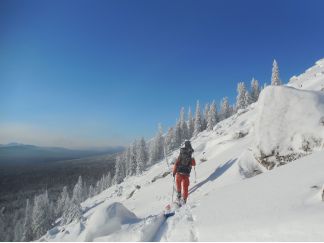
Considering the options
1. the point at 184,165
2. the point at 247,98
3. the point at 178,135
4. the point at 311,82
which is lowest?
the point at 184,165

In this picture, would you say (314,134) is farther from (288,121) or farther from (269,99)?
(269,99)

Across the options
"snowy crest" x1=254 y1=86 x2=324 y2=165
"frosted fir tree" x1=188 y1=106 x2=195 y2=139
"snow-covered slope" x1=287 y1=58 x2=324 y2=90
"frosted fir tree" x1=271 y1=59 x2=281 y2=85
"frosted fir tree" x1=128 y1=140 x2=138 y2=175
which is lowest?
"frosted fir tree" x1=128 y1=140 x2=138 y2=175

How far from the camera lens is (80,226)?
45.0 ft

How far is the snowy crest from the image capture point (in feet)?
41.5

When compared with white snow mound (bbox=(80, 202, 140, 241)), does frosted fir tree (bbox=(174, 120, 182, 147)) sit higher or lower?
higher

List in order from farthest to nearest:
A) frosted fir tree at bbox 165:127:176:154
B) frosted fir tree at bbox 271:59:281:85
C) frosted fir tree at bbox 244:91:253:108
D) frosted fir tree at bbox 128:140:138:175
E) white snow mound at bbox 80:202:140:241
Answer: frosted fir tree at bbox 165:127:176:154 < frosted fir tree at bbox 128:140:138:175 < frosted fir tree at bbox 244:91:253:108 < frosted fir tree at bbox 271:59:281:85 < white snow mound at bbox 80:202:140:241

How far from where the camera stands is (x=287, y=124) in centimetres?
1340

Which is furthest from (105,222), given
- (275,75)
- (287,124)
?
(275,75)

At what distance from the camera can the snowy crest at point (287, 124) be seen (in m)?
12.7

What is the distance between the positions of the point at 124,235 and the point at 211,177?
34.6ft

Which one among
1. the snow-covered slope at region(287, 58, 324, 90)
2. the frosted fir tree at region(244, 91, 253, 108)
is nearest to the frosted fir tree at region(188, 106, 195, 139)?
the frosted fir tree at region(244, 91, 253, 108)

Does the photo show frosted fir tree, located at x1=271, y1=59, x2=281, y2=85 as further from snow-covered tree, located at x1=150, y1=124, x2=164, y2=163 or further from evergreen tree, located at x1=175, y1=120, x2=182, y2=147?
snow-covered tree, located at x1=150, y1=124, x2=164, y2=163

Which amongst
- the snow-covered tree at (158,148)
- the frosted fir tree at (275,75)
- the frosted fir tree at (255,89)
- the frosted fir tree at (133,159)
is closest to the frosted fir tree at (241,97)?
Result: the frosted fir tree at (255,89)

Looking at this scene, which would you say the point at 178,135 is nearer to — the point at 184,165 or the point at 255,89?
the point at 255,89
